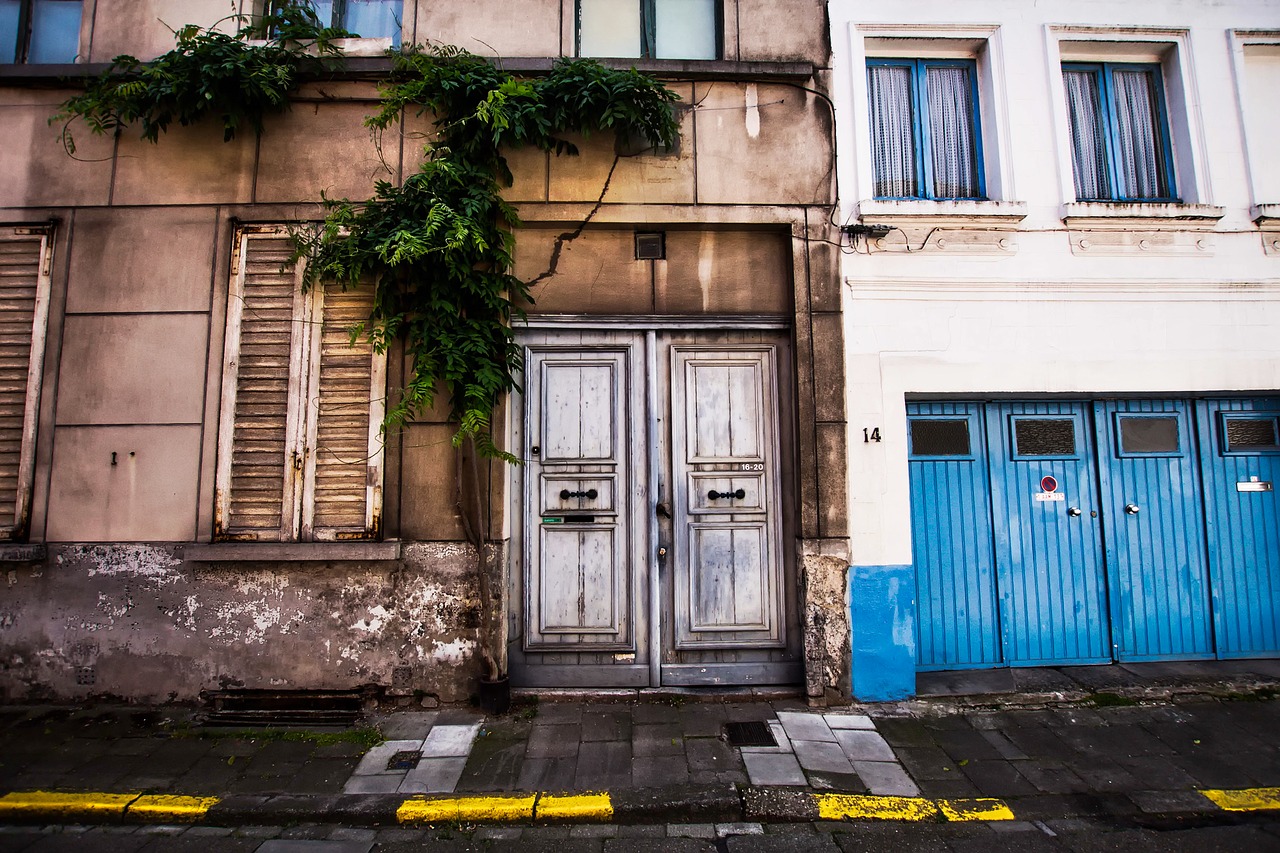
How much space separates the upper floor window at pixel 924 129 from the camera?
5480 mm

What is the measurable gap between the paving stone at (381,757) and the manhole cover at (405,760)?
24 millimetres

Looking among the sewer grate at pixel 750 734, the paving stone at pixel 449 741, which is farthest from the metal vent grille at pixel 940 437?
the paving stone at pixel 449 741

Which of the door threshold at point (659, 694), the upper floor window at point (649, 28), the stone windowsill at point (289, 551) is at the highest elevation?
the upper floor window at point (649, 28)

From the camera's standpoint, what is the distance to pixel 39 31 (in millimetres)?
5473

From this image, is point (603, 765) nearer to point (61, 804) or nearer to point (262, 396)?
point (61, 804)

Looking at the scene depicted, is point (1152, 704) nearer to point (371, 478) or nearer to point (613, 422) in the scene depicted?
point (613, 422)

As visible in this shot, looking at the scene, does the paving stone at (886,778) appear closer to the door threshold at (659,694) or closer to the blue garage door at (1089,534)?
the door threshold at (659,694)

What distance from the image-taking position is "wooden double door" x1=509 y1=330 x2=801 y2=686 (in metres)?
5.05

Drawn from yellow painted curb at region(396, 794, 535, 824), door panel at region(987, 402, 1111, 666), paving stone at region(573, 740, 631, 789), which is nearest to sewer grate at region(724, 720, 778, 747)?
paving stone at region(573, 740, 631, 789)

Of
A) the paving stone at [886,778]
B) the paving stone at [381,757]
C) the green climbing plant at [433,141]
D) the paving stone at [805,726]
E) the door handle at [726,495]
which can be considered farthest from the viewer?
the door handle at [726,495]

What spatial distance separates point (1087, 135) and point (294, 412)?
7202 mm

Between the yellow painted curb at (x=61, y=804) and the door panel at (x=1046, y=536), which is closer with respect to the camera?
the yellow painted curb at (x=61, y=804)

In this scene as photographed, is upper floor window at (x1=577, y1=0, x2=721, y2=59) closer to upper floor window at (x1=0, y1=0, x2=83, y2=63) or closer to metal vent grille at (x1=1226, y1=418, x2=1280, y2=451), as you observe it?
upper floor window at (x1=0, y1=0, x2=83, y2=63)

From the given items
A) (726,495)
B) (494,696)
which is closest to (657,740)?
(494,696)
